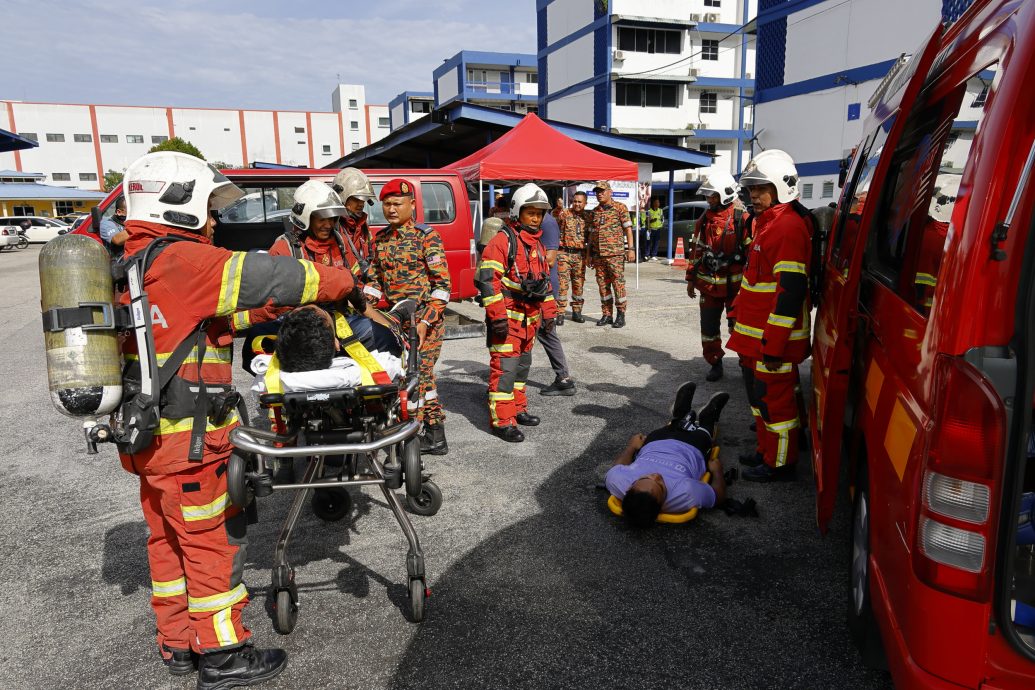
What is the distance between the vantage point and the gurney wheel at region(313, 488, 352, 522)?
12.6 feet

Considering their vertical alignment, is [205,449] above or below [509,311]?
below

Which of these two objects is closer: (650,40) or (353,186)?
(353,186)

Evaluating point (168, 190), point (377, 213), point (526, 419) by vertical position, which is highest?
point (377, 213)

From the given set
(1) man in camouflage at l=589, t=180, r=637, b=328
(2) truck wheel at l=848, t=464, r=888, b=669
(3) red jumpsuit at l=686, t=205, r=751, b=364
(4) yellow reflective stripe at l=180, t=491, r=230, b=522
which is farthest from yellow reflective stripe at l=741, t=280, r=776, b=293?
→ (1) man in camouflage at l=589, t=180, r=637, b=328

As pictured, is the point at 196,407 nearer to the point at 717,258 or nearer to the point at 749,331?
the point at 749,331

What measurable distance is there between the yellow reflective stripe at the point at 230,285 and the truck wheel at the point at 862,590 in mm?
2351

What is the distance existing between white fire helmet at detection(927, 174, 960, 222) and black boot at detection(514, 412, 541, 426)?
3.68m

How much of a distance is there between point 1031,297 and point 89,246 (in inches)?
108

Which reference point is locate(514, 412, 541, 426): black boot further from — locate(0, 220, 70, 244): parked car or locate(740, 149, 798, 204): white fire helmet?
locate(0, 220, 70, 244): parked car

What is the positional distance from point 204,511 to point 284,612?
61 cm

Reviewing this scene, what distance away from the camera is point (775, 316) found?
156 inches

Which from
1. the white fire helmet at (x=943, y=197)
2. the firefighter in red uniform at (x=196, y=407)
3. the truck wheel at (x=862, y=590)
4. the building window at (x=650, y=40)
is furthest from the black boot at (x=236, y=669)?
the building window at (x=650, y=40)

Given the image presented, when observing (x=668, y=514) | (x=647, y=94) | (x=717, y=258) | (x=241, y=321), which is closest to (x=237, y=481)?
(x=241, y=321)

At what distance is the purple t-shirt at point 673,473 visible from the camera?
3625 millimetres
